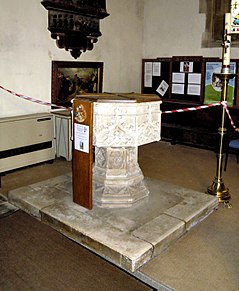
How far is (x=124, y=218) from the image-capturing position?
10.1ft

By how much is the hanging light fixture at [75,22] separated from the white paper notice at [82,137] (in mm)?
2640

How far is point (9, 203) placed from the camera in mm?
3668

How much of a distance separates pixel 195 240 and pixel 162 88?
4.32 m

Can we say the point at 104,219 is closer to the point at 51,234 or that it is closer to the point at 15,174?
the point at 51,234

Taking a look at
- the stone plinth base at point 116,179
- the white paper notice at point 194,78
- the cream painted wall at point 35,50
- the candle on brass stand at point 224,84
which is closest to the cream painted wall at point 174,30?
the white paper notice at point 194,78

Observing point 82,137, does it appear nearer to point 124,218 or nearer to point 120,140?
point 120,140

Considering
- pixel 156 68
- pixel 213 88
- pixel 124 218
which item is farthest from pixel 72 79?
pixel 124 218

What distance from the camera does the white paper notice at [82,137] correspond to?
10.0 ft

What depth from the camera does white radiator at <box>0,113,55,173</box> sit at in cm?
457

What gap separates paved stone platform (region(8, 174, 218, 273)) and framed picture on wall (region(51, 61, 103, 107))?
2035 millimetres

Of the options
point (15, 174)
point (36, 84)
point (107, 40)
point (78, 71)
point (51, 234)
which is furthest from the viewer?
point (107, 40)

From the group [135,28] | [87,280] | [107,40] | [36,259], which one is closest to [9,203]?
[36,259]

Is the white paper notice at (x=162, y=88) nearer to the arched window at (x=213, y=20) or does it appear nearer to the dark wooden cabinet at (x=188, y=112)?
the dark wooden cabinet at (x=188, y=112)

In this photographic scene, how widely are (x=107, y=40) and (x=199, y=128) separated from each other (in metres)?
2.30
